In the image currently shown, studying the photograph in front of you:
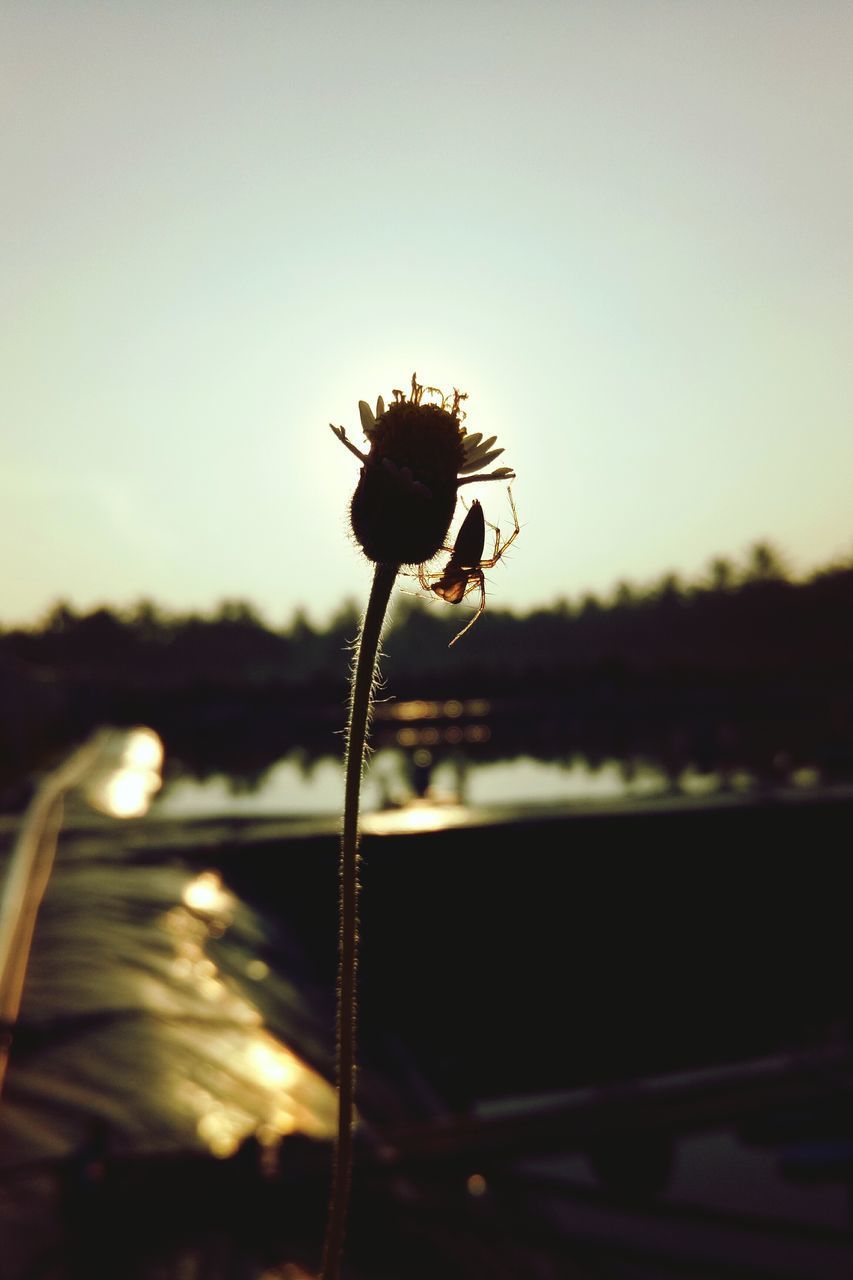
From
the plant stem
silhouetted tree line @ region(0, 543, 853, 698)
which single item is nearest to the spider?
the plant stem

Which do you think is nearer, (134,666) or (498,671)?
(498,671)

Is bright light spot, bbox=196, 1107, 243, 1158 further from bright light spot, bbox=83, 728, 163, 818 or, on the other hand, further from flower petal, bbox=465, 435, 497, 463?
bright light spot, bbox=83, 728, 163, 818

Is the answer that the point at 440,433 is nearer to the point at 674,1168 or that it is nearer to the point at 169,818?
the point at 674,1168

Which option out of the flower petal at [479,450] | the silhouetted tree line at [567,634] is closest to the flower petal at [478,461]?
the flower petal at [479,450]

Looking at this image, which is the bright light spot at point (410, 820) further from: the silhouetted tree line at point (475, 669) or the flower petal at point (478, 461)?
the flower petal at point (478, 461)

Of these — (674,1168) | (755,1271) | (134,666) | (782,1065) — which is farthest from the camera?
(134,666)

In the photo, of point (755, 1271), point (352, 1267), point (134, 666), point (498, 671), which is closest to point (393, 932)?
point (755, 1271)
